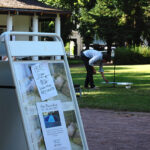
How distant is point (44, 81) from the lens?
4754 millimetres

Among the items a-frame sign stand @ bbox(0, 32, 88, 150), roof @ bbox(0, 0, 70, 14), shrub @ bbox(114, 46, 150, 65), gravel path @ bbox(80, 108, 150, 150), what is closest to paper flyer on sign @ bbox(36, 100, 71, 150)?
a-frame sign stand @ bbox(0, 32, 88, 150)

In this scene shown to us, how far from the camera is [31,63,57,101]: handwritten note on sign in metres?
4.70

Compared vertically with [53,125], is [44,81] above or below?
above

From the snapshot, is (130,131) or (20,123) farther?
(130,131)

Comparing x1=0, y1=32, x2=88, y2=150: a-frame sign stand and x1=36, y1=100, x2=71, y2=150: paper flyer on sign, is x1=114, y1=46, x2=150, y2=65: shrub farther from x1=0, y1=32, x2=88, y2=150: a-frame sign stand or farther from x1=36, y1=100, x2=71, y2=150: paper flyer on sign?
x1=36, y1=100, x2=71, y2=150: paper flyer on sign

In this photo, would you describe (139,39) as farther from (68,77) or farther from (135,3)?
(68,77)

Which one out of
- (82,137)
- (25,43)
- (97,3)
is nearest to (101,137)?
(82,137)

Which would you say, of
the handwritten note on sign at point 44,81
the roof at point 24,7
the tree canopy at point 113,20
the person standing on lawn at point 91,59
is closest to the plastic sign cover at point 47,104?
the handwritten note on sign at point 44,81

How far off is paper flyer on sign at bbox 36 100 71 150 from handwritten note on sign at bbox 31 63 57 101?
0.10 meters

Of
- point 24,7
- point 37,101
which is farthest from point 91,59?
point 24,7

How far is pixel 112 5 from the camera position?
52.9 m

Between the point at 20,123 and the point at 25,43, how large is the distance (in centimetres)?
85

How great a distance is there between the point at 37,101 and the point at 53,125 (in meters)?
0.31

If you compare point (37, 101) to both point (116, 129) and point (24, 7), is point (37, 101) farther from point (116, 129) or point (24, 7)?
point (24, 7)
